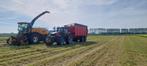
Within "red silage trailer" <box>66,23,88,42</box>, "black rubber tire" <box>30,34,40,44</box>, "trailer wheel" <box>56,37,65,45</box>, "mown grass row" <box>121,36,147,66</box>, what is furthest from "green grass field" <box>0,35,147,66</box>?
"red silage trailer" <box>66,23,88,42</box>

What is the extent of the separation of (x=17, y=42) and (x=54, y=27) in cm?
446

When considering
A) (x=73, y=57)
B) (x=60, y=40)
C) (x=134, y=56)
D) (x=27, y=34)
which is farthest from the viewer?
(x=27, y=34)

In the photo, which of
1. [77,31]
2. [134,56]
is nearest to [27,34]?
[77,31]

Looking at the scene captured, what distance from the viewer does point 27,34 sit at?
27000 mm

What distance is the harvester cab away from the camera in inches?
1008

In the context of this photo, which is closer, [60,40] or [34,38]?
[60,40]

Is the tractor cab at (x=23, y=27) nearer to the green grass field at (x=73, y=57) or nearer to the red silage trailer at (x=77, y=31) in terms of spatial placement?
the red silage trailer at (x=77, y=31)

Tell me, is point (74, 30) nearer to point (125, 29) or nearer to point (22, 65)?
point (22, 65)

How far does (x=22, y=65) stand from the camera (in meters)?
11.0

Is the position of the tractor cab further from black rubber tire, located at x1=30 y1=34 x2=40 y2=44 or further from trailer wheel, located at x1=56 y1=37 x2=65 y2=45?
trailer wheel, located at x1=56 y1=37 x2=65 y2=45

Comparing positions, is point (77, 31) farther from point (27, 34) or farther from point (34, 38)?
point (27, 34)

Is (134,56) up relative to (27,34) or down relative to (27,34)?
down

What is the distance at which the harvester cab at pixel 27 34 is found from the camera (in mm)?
25609

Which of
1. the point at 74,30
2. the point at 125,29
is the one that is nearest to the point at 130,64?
the point at 74,30
